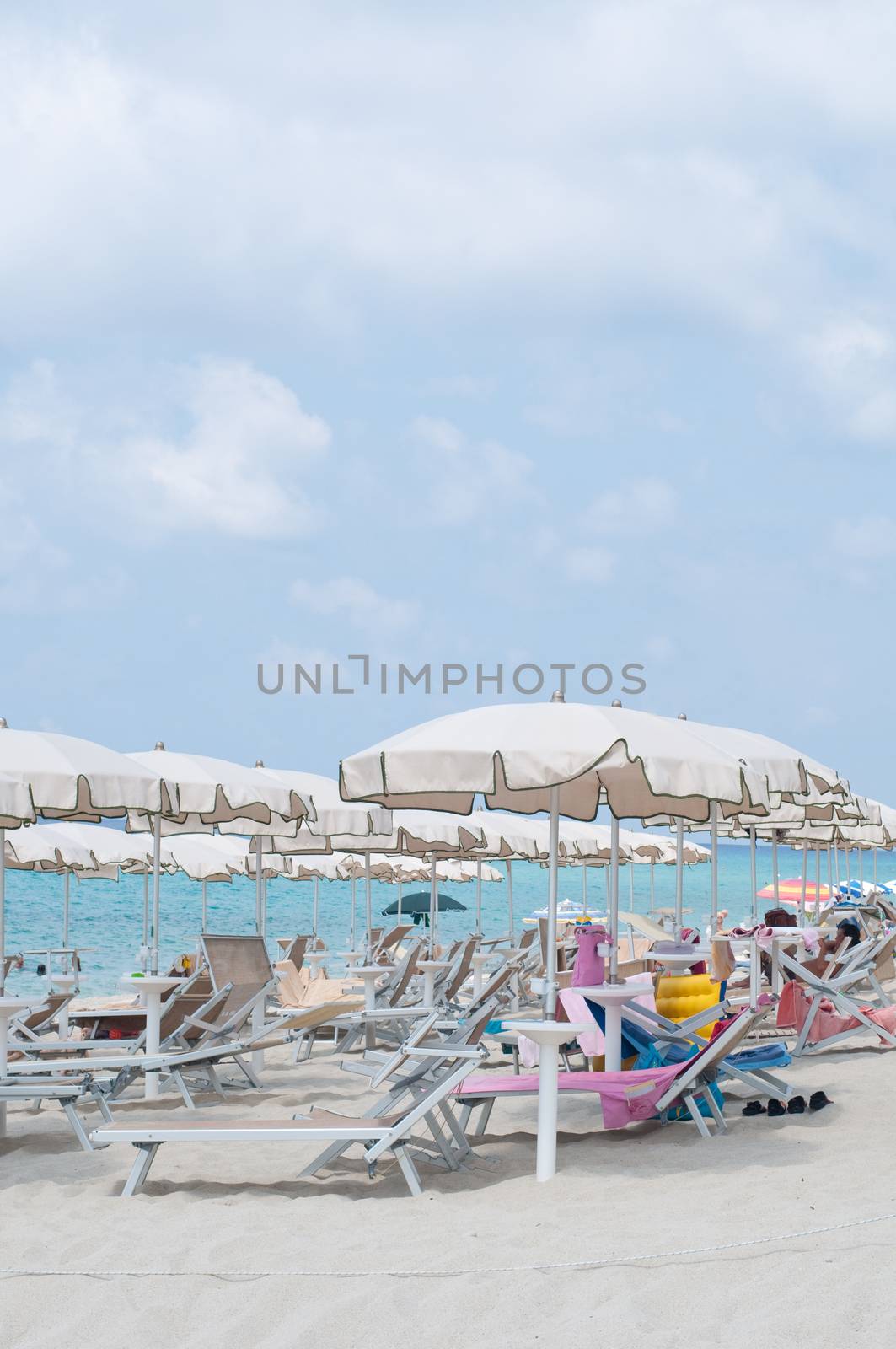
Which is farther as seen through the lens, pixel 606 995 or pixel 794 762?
pixel 794 762

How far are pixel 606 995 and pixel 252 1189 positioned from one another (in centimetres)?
181

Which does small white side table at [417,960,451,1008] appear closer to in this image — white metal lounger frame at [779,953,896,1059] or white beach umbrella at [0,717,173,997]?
white metal lounger frame at [779,953,896,1059]

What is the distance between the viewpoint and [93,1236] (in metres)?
4.18

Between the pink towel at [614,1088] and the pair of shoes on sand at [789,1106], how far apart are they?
2.53ft

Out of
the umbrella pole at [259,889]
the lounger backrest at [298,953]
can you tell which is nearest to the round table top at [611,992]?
the umbrella pole at [259,889]

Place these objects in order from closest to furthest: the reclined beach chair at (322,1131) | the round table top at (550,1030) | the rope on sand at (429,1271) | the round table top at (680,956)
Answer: the rope on sand at (429,1271)
the reclined beach chair at (322,1131)
the round table top at (550,1030)
the round table top at (680,956)

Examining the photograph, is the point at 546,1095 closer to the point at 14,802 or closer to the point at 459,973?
the point at 14,802

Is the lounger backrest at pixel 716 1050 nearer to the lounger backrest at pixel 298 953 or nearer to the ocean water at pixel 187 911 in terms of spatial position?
the lounger backrest at pixel 298 953

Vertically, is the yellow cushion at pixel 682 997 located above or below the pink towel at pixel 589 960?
below

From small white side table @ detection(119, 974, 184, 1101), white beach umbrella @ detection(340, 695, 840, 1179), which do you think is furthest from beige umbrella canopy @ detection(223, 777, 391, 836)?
white beach umbrella @ detection(340, 695, 840, 1179)

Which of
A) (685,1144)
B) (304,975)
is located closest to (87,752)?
(685,1144)

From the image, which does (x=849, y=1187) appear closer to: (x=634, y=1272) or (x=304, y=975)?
(x=634, y=1272)

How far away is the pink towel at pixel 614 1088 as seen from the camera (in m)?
5.41

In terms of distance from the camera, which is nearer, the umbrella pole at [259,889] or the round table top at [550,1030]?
the round table top at [550,1030]
